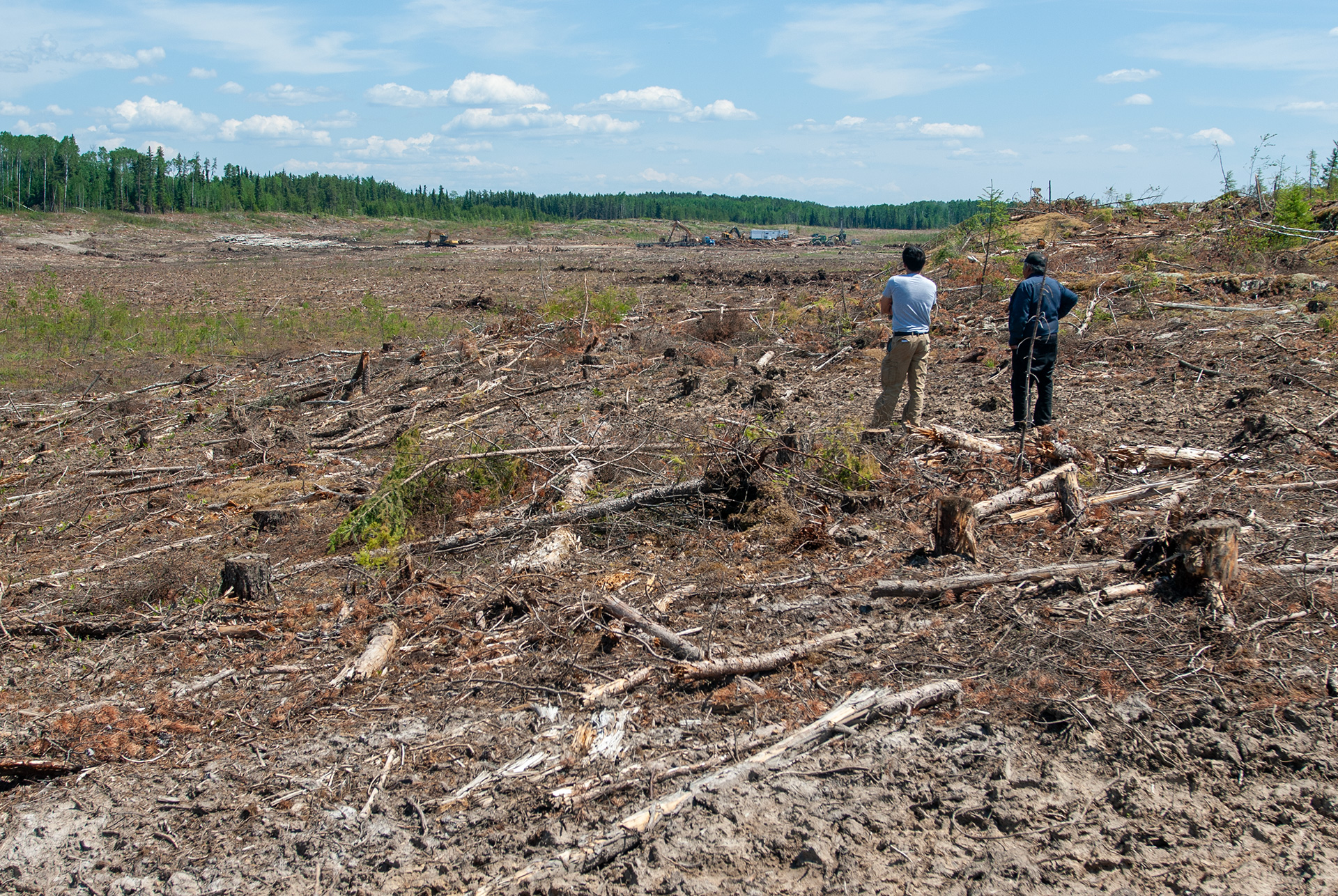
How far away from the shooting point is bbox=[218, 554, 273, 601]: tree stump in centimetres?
546

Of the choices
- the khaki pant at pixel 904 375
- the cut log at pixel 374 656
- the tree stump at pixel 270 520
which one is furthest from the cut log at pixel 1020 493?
the tree stump at pixel 270 520

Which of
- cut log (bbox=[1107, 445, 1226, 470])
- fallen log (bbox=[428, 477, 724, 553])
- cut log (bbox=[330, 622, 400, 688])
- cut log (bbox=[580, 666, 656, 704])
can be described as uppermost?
cut log (bbox=[1107, 445, 1226, 470])

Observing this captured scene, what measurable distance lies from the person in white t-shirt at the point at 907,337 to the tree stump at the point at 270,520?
5.34 meters

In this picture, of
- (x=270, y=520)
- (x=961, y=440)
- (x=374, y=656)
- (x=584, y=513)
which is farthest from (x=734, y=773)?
(x=270, y=520)

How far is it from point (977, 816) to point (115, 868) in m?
3.18

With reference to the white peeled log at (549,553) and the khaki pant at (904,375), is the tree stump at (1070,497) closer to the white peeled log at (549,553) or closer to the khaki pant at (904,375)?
the khaki pant at (904,375)

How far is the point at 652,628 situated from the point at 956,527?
2.02 metres

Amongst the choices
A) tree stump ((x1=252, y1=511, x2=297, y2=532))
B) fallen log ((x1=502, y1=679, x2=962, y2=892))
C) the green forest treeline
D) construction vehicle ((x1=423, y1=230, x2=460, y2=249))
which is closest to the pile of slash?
fallen log ((x1=502, y1=679, x2=962, y2=892))

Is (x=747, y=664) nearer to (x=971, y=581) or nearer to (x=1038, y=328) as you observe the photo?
(x=971, y=581)

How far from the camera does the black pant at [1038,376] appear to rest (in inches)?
302

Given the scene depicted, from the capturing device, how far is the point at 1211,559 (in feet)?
14.1

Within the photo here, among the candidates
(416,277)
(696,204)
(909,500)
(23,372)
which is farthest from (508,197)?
(909,500)

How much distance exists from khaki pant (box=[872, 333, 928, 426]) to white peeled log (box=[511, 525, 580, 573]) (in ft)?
11.0

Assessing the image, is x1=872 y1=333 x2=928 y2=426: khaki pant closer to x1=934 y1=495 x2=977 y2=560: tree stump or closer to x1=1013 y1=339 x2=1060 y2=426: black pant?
x1=1013 y1=339 x2=1060 y2=426: black pant
